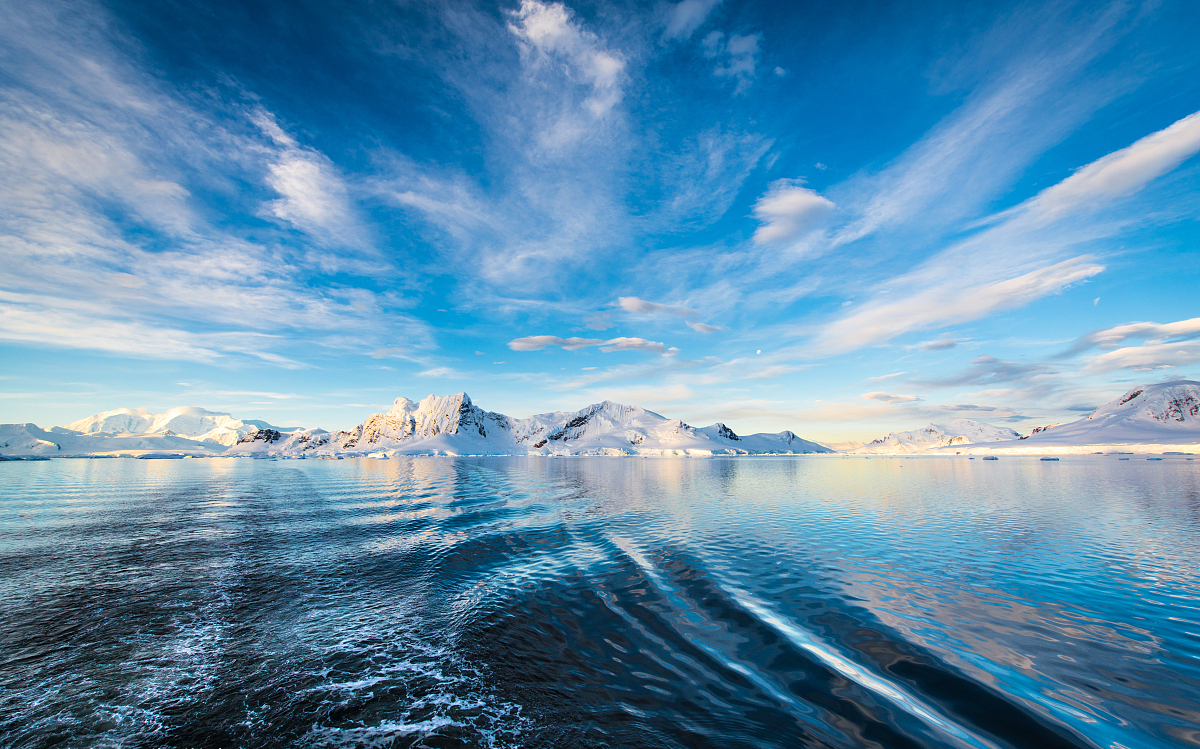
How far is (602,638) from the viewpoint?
1139cm

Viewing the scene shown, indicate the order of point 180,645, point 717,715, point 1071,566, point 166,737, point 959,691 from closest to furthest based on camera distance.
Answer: point 166,737 → point 717,715 → point 959,691 → point 180,645 → point 1071,566

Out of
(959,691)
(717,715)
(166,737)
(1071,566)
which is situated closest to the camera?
(166,737)

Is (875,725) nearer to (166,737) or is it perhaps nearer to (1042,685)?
(1042,685)

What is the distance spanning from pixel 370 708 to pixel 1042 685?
43.8ft

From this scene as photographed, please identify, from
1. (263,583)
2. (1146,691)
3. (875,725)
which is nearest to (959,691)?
(875,725)

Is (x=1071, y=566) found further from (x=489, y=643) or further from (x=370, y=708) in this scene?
(x=370, y=708)

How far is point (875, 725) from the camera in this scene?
7.65 metres

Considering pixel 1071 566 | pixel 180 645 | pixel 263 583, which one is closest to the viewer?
pixel 180 645

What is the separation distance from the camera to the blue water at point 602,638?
767 cm

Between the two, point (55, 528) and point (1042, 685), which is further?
point (55, 528)

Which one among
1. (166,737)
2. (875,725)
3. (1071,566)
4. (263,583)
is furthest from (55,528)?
(1071,566)

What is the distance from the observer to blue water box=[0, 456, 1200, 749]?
7672 mm

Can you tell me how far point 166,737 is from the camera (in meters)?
7.25

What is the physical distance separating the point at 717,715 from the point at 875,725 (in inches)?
106
